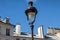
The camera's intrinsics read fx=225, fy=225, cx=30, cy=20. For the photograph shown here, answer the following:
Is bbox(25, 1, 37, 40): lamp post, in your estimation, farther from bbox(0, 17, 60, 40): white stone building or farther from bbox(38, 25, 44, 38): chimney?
bbox(38, 25, 44, 38): chimney

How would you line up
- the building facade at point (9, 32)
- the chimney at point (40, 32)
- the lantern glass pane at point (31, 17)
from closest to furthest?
the lantern glass pane at point (31, 17)
the building facade at point (9, 32)
the chimney at point (40, 32)

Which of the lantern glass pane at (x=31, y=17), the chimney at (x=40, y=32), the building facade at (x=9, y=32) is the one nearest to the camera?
the lantern glass pane at (x=31, y=17)

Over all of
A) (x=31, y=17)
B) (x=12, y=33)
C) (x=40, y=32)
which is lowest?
(x=31, y=17)

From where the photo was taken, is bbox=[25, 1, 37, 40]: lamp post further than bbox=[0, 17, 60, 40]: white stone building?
No

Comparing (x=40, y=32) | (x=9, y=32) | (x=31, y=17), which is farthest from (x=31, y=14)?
(x=40, y=32)

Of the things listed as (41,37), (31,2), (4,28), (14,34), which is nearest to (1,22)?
(4,28)

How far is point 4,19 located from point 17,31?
4192 mm

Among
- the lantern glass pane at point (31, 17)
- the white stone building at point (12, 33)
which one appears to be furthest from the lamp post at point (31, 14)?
the white stone building at point (12, 33)

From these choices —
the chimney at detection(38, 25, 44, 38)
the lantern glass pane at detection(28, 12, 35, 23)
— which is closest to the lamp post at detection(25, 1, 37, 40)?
the lantern glass pane at detection(28, 12, 35, 23)

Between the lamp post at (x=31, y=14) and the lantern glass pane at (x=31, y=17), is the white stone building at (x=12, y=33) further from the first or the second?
the lantern glass pane at (x=31, y=17)

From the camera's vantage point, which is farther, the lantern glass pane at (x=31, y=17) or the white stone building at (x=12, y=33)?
the white stone building at (x=12, y=33)

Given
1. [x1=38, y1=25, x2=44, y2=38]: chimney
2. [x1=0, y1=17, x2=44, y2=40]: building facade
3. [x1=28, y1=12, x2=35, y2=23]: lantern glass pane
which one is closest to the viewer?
[x1=28, y1=12, x2=35, y2=23]: lantern glass pane

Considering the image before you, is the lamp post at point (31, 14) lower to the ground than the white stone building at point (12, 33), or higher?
lower

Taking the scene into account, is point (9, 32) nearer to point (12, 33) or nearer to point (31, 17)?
point (12, 33)
